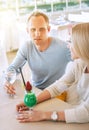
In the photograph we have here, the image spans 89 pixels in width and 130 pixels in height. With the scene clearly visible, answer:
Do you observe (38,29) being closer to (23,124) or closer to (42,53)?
(42,53)

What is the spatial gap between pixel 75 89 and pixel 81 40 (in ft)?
1.31

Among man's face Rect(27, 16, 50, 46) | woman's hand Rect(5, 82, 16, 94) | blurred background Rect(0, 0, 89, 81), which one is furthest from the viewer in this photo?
blurred background Rect(0, 0, 89, 81)

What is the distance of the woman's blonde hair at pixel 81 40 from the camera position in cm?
134

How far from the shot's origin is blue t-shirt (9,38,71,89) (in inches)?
83.4

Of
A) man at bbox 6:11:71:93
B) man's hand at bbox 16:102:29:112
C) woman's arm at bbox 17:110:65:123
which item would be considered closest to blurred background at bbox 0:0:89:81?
man at bbox 6:11:71:93

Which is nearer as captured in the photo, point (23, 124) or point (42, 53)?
point (23, 124)

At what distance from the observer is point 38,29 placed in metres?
2.07

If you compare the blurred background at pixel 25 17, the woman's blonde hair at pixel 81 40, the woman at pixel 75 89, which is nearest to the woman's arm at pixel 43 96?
the woman at pixel 75 89

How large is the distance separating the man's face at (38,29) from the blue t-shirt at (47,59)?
9 centimetres

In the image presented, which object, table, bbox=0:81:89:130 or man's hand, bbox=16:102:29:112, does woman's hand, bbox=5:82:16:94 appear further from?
man's hand, bbox=16:102:29:112

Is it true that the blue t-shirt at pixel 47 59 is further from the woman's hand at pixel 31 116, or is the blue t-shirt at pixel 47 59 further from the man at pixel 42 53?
the woman's hand at pixel 31 116

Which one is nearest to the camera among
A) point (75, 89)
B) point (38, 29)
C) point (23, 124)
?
point (23, 124)

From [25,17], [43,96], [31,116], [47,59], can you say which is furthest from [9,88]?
[25,17]

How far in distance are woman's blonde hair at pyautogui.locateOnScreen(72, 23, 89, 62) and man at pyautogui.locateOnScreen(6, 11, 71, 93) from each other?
735 millimetres
